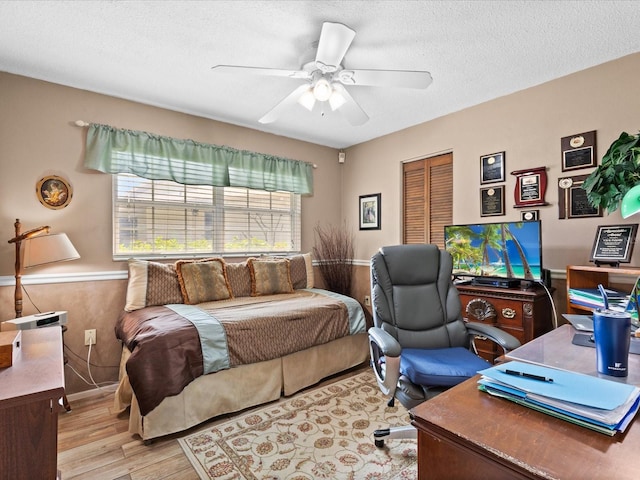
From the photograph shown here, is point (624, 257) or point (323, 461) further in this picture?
point (624, 257)

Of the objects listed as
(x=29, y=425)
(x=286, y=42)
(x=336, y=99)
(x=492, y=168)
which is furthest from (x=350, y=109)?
(x=29, y=425)

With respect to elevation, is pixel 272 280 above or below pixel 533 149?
below

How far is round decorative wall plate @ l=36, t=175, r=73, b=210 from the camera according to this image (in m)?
2.57

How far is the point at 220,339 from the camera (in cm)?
224

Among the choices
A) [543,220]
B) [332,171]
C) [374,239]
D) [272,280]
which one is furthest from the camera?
[332,171]

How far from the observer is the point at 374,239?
4152 millimetres

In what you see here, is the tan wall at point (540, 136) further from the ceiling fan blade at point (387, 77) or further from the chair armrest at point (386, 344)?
the chair armrest at point (386, 344)

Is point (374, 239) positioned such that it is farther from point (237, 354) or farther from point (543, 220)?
point (237, 354)

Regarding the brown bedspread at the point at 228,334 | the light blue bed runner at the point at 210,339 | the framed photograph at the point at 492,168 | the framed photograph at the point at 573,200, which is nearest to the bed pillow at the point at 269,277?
the brown bedspread at the point at 228,334

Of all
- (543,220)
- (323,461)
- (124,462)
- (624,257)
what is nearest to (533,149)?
(543,220)

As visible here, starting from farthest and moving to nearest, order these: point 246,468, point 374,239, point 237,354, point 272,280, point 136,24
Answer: point 374,239
point 272,280
point 237,354
point 136,24
point 246,468

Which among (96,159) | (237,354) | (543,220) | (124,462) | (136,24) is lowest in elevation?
(124,462)

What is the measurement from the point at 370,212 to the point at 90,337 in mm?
3130

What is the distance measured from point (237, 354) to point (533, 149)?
2.85 m
